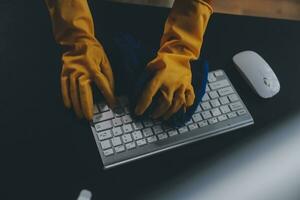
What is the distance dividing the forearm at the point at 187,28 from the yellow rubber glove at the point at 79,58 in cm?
13

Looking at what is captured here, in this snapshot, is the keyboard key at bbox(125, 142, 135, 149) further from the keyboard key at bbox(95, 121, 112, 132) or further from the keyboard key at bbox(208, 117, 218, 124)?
the keyboard key at bbox(208, 117, 218, 124)

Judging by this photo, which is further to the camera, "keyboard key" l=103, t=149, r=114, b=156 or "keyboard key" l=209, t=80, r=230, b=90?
"keyboard key" l=209, t=80, r=230, b=90

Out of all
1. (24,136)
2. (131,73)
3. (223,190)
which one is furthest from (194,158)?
(24,136)

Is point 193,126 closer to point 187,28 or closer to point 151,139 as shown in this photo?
point 151,139

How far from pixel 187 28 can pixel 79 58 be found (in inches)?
8.4

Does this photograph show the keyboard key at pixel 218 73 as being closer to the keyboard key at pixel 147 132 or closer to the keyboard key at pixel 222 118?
the keyboard key at pixel 222 118

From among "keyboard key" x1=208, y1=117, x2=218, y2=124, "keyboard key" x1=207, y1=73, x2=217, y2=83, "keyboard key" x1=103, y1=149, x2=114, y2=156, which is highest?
"keyboard key" x1=207, y1=73, x2=217, y2=83

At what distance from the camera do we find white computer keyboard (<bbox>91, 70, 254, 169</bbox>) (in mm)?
734

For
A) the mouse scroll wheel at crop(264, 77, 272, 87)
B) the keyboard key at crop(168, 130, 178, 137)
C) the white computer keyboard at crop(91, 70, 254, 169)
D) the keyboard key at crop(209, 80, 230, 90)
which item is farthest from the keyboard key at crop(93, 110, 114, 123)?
the mouse scroll wheel at crop(264, 77, 272, 87)

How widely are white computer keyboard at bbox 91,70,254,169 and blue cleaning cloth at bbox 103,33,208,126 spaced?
18 mm

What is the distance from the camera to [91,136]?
75 centimetres

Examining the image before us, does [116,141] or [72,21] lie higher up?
[72,21]

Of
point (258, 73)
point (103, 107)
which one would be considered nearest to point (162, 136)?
point (103, 107)

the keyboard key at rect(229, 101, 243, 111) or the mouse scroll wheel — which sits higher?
the mouse scroll wheel
